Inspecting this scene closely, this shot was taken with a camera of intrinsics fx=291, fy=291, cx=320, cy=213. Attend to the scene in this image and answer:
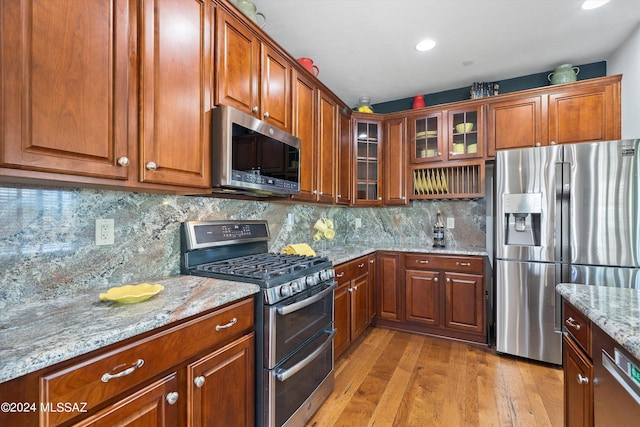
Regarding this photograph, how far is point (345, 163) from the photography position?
318 cm

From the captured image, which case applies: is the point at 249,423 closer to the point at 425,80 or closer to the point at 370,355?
the point at 370,355

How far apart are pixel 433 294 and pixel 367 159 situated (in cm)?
166

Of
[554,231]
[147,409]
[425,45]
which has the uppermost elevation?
[425,45]

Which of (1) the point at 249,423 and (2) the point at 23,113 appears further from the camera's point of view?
(1) the point at 249,423

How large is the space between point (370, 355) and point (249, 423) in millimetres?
1491

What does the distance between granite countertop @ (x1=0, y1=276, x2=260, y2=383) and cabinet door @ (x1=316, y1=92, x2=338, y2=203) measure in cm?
146

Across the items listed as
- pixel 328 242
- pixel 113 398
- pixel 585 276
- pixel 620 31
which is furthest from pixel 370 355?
pixel 620 31

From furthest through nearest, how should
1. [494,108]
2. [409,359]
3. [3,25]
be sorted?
[494,108]
[409,359]
[3,25]

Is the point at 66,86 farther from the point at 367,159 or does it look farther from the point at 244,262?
the point at 367,159

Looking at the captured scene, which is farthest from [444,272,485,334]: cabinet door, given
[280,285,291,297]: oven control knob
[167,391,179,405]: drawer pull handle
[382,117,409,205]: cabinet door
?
[167,391,179,405]: drawer pull handle

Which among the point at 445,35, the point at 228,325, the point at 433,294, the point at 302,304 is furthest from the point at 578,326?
the point at 445,35

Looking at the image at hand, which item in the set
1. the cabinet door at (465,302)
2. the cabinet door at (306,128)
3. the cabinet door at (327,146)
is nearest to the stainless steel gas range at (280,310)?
the cabinet door at (306,128)

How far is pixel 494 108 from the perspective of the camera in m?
2.93

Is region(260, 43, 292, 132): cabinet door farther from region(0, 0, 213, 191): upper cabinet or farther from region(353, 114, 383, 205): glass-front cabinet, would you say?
region(353, 114, 383, 205): glass-front cabinet
